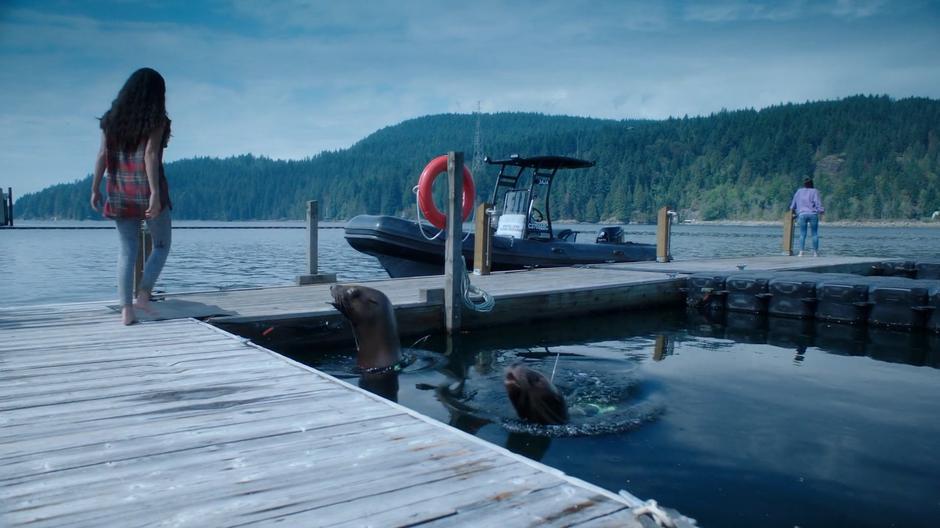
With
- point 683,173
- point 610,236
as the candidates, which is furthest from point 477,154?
point 683,173

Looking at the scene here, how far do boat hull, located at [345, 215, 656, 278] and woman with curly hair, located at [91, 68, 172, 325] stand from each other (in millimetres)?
6612

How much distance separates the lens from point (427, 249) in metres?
11.6

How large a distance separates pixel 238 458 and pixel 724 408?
12.5ft

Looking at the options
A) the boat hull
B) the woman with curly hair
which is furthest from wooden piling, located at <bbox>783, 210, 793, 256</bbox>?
the woman with curly hair

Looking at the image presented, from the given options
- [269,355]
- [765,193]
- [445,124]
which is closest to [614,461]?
[269,355]

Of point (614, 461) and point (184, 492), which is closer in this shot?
point (184, 492)

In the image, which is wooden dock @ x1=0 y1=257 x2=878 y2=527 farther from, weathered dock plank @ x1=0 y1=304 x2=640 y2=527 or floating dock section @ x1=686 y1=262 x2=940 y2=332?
floating dock section @ x1=686 y1=262 x2=940 y2=332

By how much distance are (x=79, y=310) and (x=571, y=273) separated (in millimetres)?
7090

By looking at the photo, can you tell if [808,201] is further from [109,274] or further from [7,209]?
[109,274]

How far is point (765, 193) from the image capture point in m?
98.4

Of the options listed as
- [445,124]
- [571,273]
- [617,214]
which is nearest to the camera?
[571,273]

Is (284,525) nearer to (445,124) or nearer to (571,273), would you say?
(571,273)

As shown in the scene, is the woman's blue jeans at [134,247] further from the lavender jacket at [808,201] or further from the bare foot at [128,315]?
the lavender jacket at [808,201]

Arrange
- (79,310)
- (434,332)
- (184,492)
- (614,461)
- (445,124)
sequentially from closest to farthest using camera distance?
(184,492), (614,461), (79,310), (434,332), (445,124)
